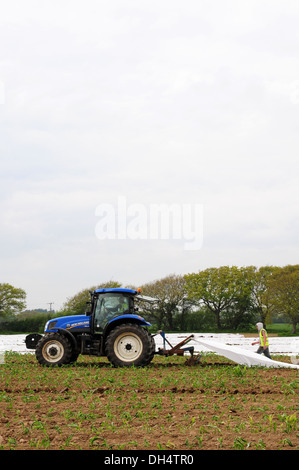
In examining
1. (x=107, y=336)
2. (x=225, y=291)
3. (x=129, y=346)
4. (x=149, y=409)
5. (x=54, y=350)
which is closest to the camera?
(x=149, y=409)

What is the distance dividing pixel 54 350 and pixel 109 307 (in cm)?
223

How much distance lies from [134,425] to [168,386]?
13.2 ft

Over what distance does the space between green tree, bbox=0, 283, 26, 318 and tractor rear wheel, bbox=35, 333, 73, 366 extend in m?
53.2

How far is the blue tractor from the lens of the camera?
1501 centimetres

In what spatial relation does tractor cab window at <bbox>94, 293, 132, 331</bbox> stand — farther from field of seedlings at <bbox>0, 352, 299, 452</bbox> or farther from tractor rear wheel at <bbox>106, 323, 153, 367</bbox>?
field of seedlings at <bbox>0, 352, 299, 452</bbox>

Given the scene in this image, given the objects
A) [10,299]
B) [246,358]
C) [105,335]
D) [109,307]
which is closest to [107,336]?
[105,335]

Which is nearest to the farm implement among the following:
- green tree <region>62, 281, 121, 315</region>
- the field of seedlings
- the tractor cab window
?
the tractor cab window

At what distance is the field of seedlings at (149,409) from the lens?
6.65 metres

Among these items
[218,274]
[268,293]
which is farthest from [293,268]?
[218,274]

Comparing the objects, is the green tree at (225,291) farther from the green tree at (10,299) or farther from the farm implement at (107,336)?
the farm implement at (107,336)

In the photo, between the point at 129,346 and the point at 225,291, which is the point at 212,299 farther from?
the point at 129,346

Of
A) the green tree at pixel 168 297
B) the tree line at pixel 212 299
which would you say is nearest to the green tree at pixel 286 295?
the tree line at pixel 212 299

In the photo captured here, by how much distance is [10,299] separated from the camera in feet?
222
